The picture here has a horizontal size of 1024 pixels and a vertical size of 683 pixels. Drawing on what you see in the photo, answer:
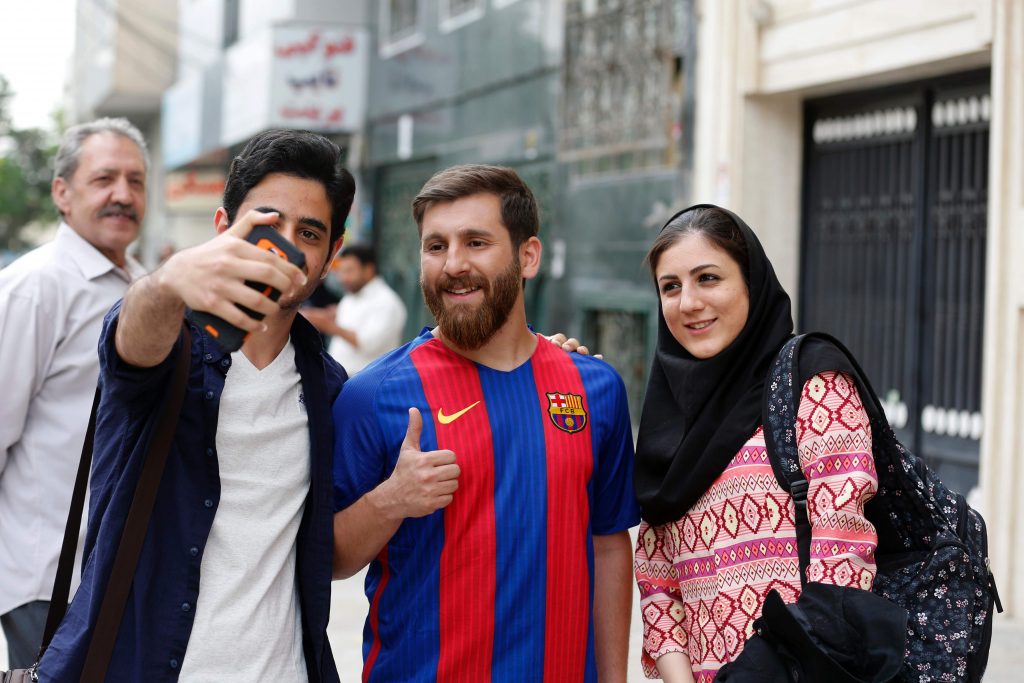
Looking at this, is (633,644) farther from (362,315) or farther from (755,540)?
(755,540)

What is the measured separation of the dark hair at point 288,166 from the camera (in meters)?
2.70

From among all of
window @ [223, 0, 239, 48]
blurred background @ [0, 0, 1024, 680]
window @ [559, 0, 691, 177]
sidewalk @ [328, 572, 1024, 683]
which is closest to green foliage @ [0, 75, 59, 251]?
window @ [223, 0, 239, 48]

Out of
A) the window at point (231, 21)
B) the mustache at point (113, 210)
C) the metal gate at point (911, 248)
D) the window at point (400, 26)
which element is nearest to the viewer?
the mustache at point (113, 210)

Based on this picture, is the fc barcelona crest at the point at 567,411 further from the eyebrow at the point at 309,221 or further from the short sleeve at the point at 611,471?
the eyebrow at the point at 309,221

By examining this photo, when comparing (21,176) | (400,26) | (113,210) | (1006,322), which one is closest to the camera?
(113,210)

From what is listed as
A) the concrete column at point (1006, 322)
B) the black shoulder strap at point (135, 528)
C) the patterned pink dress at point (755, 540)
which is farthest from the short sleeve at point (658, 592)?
the concrete column at point (1006, 322)

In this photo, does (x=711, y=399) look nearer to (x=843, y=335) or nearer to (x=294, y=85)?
(x=843, y=335)

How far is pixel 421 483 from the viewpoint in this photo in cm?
264

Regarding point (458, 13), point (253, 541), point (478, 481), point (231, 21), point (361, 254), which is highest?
point (231, 21)

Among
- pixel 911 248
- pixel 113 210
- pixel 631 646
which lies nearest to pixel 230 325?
pixel 113 210

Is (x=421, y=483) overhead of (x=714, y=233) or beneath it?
beneath

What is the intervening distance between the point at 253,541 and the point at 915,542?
1406mm

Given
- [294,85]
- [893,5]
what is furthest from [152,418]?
[294,85]

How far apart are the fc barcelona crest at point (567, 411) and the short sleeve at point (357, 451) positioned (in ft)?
1.35
